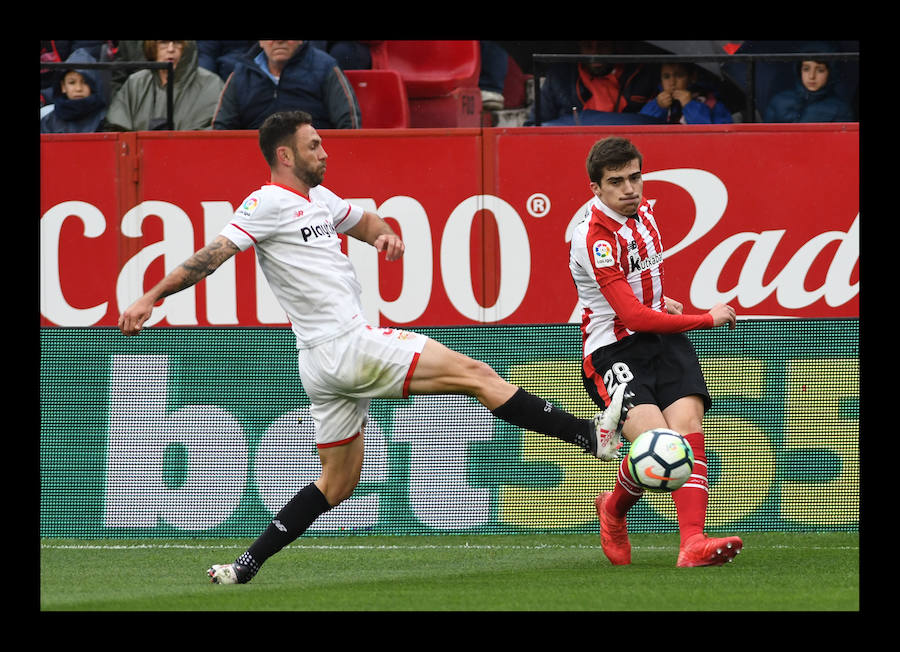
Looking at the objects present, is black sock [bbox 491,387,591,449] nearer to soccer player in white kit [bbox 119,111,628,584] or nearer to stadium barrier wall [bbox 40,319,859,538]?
soccer player in white kit [bbox 119,111,628,584]

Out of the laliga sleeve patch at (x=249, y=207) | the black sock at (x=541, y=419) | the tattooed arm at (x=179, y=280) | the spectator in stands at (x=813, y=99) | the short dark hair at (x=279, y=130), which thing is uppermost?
the spectator in stands at (x=813, y=99)

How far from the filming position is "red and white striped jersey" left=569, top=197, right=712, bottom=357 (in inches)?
277

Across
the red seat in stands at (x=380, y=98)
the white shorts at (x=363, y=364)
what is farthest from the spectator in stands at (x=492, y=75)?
the white shorts at (x=363, y=364)

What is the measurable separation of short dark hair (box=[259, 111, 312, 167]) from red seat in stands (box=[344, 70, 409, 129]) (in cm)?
441

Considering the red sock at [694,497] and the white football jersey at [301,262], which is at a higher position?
the white football jersey at [301,262]

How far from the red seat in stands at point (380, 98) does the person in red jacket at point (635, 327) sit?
4.31 m

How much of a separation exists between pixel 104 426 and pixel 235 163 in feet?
7.26

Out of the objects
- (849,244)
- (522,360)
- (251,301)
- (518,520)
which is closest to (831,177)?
(849,244)

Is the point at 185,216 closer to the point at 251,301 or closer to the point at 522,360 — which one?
the point at 251,301

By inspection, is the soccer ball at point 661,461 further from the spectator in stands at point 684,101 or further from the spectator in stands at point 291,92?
the spectator in stands at point 291,92

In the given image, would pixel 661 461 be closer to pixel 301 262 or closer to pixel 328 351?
pixel 328 351

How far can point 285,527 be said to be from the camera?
7000 mm

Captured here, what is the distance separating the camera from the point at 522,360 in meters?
9.53

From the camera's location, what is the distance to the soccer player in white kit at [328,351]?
6777 millimetres
